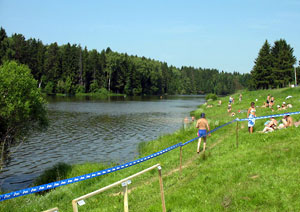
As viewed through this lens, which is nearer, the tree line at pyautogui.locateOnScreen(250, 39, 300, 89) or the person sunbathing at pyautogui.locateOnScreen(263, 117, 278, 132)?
the person sunbathing at pyautogui.locateOnScreen(263, 117, 278, 132)

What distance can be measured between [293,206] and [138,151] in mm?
15207

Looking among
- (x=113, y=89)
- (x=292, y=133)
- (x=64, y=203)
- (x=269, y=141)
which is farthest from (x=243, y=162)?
(x=113, y=89)

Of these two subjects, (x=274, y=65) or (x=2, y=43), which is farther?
(x=2, y=43)

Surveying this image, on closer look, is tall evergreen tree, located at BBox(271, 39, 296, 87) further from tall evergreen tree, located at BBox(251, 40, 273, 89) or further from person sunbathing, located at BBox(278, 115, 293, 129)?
person sunbathing, located at BBox(278, 115, 293, 129)

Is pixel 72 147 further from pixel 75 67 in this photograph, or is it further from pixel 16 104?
pixel 75 67

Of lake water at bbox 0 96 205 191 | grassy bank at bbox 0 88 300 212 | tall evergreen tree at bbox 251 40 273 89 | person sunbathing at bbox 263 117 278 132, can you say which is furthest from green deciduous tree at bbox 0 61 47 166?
tall evergreen tree at bbox 251 40 273 89

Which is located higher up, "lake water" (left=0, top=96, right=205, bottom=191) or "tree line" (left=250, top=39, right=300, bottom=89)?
"tree line" (left=250, top=39, right=300, bottom=89)

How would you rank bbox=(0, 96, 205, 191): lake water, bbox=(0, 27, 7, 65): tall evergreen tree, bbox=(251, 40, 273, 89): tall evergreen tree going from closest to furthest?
bbox=(0, 96, 205, 191): lake water
bbox=(251, 40, 273, 89): tall evergreen tree
bbox=(0, 27, 7, 65): tall evergreen tree

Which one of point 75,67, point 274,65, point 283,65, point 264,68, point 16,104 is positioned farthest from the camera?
point 75,67

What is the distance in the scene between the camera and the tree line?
225 ft

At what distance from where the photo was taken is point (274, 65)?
70.2 metres

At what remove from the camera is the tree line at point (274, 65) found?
6844cm

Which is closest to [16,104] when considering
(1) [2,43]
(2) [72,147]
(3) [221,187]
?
(2) [72,147]

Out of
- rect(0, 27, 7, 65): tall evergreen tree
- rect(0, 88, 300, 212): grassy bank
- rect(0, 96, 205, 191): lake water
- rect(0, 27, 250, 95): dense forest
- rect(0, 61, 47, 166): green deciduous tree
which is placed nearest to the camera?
rect(0, 88, 300, 212): grassy bank
